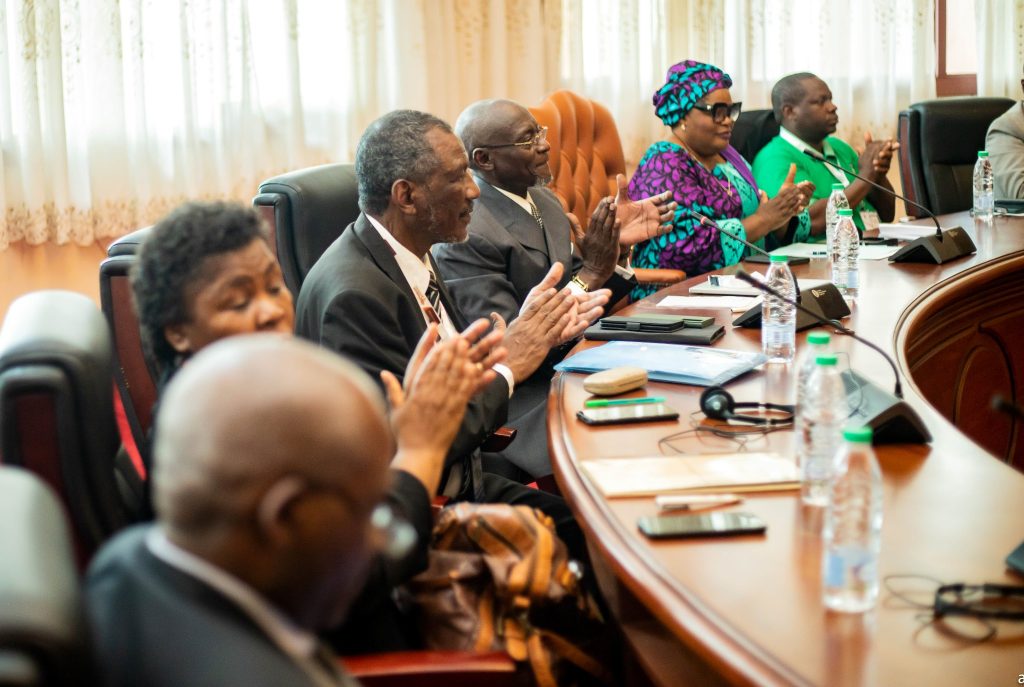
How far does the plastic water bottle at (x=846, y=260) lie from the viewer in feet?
9.68

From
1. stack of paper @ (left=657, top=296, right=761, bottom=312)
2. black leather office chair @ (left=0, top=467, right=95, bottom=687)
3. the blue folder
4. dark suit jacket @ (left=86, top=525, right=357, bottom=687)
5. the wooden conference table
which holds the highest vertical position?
black leather office chair @ (left=0, top=467, right=95, bottom=687)

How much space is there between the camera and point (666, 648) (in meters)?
1.49

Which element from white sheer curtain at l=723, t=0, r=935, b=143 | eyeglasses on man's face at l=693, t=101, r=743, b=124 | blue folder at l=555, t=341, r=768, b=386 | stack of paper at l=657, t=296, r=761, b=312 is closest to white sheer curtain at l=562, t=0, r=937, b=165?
white sheer curtain at l=723, t=0, r=935, b=143

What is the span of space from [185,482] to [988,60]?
6273 mm

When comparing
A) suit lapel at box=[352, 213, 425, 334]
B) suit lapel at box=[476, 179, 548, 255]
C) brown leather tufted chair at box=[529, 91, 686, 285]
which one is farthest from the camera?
brown leather tufted chair at box=[529, 91, 686, 285]

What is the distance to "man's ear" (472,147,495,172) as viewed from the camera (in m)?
3.21

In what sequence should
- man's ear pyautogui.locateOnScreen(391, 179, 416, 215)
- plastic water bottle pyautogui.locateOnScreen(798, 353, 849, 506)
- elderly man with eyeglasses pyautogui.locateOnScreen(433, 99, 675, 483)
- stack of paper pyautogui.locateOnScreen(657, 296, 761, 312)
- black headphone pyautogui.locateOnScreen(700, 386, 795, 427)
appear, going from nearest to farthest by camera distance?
plastic water bottle pyautogui.locateOnScreen(798, 353, 849, 506)
black headphone pyautogui.locateOnScreen(700, 386, 795, 427)
man's ear pyautogui.locateOnScreen(391, 179, 416, 215)
stack of paper pyautogui.locateOnScreen(657, 296, 761, 312)
elderly man with eyeglasses pyautogui.locateOnScreen(433, 99, 675, 483)

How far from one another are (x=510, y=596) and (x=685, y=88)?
2960 mm

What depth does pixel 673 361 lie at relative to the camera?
2.27 meters

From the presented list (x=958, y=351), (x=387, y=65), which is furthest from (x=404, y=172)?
(x=387, y=65)

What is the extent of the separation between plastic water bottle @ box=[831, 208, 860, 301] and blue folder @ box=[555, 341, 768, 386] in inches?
28.1

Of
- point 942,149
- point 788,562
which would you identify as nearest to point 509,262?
point 788,562

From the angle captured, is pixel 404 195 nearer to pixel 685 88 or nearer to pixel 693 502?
pixel 693 502

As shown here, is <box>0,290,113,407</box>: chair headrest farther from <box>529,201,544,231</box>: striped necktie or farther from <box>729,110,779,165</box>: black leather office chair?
<box>729,110,779,165</box>: black leather office chair
